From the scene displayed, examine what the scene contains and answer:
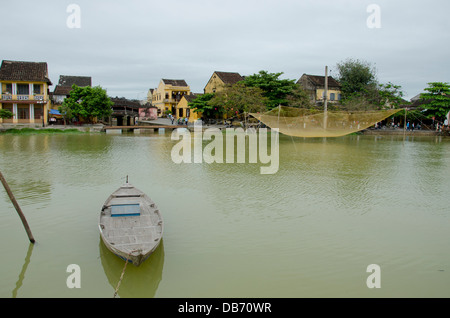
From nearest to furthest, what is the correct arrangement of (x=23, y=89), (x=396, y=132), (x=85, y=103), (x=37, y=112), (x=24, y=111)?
(x=23, y=89), (x=24, y=111), (x=37, y=112), (x=85, y=103), (x=396, y=132)

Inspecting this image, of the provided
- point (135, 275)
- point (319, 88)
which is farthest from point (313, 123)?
point (319, 88)

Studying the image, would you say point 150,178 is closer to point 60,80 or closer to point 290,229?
point 290,229

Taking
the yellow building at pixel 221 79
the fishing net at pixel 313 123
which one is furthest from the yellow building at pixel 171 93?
the fishing net at pixel 313 123

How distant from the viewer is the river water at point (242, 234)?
4848mm

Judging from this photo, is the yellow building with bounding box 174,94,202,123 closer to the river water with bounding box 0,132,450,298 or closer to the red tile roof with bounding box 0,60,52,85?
the red tile roof with bounding box 0,60,52,85

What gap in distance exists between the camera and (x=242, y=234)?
21.6ft

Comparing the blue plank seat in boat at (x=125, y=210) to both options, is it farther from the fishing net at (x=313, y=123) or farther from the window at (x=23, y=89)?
the window at (x=23, y=89)

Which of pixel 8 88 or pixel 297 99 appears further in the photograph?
pixel 297 99

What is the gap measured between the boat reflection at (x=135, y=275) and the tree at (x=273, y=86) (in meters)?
26.0

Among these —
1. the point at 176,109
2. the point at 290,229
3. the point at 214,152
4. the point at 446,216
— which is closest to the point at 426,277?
the point at 290,229

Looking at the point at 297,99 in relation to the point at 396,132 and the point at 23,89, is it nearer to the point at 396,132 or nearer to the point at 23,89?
the point at 396,132

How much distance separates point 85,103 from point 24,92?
4.83m

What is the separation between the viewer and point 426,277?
5.10m

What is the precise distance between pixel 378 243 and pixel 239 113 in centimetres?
2515
